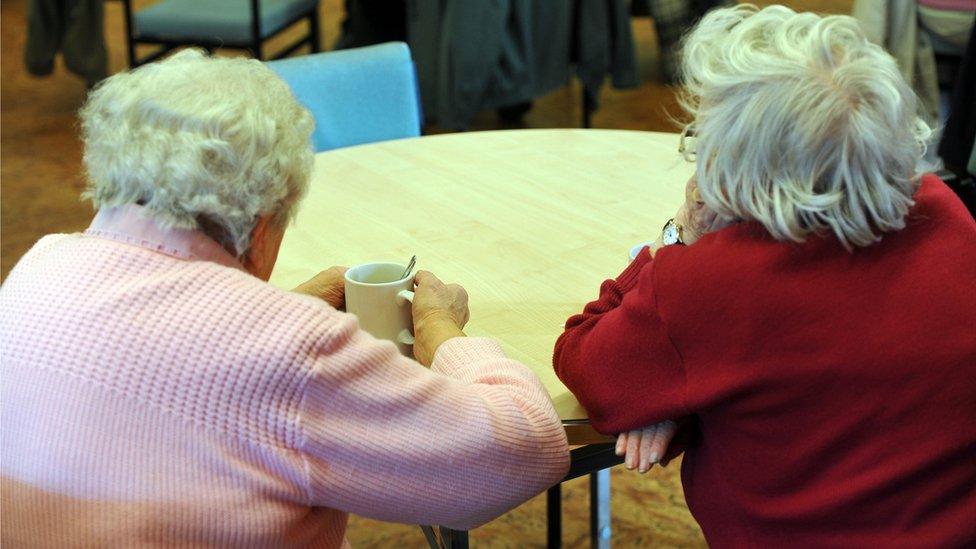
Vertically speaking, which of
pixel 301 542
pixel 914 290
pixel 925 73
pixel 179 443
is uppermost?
pixel 914 290

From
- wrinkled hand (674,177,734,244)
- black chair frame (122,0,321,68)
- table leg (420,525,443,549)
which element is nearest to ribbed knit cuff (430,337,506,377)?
wrinkled hand (674,177,734,244)

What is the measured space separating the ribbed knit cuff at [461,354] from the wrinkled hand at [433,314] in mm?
15

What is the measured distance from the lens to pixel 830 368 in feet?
3.47

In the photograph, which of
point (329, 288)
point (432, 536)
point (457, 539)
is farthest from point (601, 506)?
point (329, 288)

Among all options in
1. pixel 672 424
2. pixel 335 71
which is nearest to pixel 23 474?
pixel 672 424

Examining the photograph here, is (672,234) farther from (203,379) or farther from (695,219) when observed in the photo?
(203,379)

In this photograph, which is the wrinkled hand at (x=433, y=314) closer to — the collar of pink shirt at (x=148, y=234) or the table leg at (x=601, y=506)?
the collar of pink shirt at (x=148, y=234)

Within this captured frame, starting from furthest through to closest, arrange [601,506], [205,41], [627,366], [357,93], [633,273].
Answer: [205,41] < [357,93] < [601,506] < [633,273] < [627,366]

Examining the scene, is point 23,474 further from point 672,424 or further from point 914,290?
point 914,290

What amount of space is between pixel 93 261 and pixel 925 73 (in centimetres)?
323

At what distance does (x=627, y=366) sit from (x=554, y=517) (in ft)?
3.32

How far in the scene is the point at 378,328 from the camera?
1316mm

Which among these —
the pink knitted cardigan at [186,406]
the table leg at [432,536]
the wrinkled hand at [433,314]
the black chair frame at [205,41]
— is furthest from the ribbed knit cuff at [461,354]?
the black chair frame at [205,41]

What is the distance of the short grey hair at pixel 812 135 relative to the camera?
1030mm
